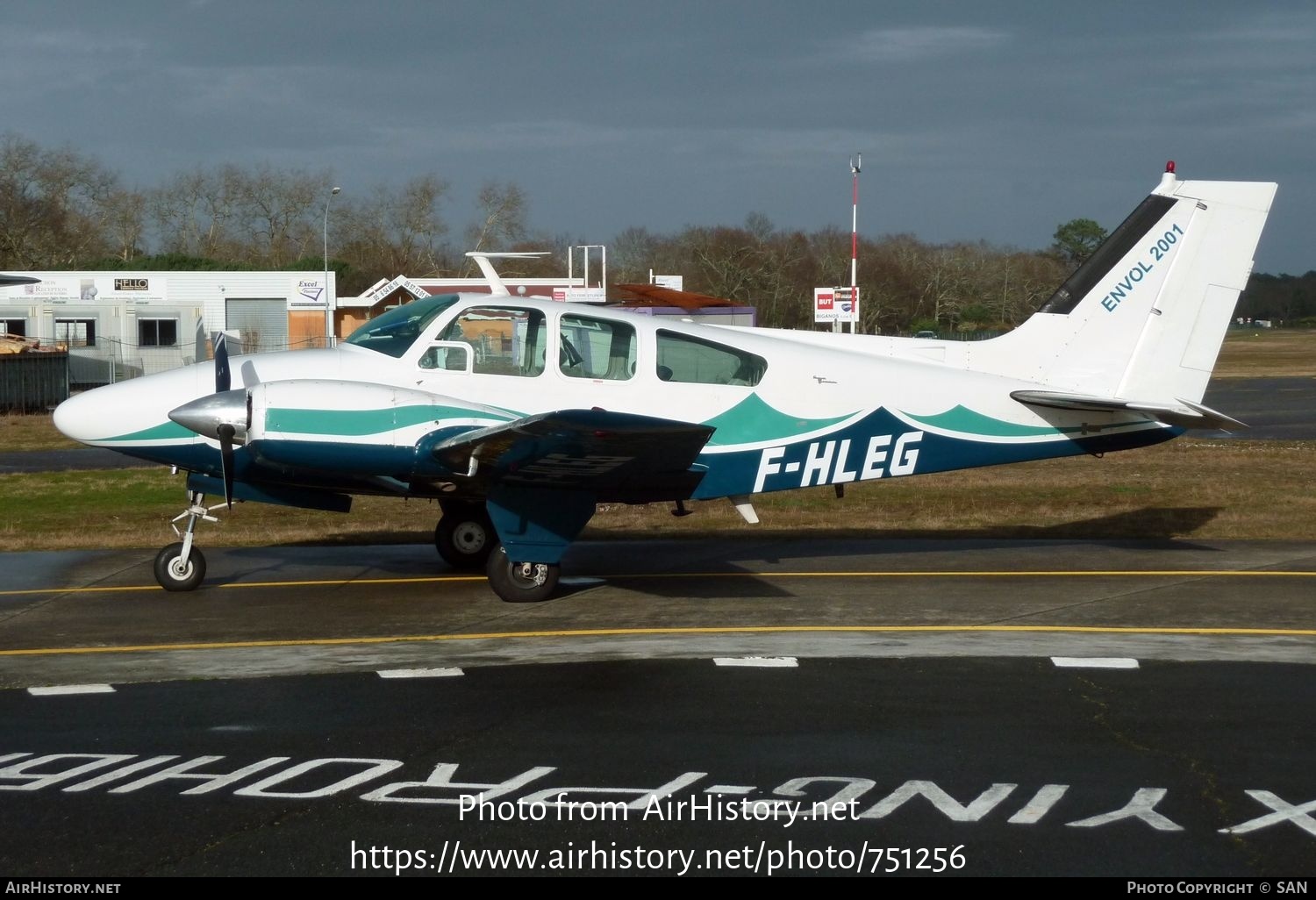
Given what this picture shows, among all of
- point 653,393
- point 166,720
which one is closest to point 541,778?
point 166,720

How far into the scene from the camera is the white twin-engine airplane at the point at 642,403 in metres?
10.1

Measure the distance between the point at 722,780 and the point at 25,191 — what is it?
304 ft

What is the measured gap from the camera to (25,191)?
86.1 m

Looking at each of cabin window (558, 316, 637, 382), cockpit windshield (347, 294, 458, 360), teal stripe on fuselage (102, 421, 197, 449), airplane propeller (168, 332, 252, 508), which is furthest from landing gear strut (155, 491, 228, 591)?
cabin window (558, 316, 637, 382)

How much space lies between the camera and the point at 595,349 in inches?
442

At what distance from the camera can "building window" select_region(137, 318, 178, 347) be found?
162ft

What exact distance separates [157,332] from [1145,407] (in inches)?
1772

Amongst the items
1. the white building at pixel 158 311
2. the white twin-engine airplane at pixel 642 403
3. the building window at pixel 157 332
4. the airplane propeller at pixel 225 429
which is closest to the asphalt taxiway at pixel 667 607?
the white twin-engine airplane at pixel 642 403

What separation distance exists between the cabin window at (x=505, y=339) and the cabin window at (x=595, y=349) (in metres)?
0.20

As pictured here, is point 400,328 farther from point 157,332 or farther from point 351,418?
point 157,332

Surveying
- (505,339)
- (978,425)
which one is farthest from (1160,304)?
(505,339)

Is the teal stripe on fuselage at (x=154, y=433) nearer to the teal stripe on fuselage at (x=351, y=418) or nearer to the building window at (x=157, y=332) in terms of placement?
the teal stripe on fuselage at (x=351, y=418)

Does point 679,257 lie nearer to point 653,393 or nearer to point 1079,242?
point 1079,242

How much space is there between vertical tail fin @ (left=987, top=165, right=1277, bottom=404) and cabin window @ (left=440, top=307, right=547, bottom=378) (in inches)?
177
